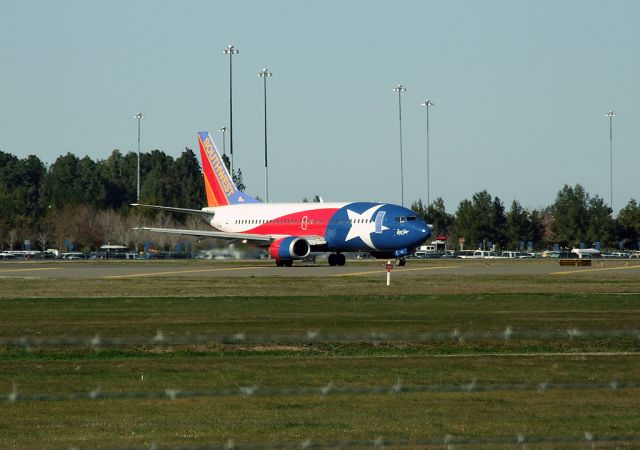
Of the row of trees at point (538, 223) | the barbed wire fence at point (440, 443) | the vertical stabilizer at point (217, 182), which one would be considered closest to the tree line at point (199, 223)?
the row of trees at point (538, 223)

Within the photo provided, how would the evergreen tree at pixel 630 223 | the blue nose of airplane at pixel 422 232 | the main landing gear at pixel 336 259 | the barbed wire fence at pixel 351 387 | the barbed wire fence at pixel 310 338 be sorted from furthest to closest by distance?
the evergreen tree at pixel 630 223
the main landing gear at pixel 336 259
the blue nose of airplane at pixel 422 232
the barbed wire fence at pixel 310 338
the barbed wire fence at pixel 351 387

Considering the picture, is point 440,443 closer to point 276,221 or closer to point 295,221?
point 295,221

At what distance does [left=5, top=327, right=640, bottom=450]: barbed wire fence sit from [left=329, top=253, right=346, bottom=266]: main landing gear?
55.6 meters

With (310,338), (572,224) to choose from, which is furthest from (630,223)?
(310,338)

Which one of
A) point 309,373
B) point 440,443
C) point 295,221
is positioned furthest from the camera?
point 295,221

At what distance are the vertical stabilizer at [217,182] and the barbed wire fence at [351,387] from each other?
67.0m

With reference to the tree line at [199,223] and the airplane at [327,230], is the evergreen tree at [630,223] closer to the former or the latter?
the tree line at [199,223]

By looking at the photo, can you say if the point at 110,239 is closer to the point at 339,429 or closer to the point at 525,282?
the point at 525,282

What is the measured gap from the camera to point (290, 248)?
271 feet

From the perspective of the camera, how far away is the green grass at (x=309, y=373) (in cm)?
1780

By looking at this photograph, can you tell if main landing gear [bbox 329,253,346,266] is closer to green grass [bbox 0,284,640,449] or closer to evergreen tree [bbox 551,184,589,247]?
green grass [bbox 0,284,640,449]

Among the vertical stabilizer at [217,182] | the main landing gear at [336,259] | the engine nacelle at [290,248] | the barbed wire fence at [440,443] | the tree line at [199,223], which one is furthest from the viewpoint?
the tree line at [199,223]

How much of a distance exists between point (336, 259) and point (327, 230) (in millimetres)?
3221

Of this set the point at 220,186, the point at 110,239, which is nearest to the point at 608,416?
the point at 220,186
